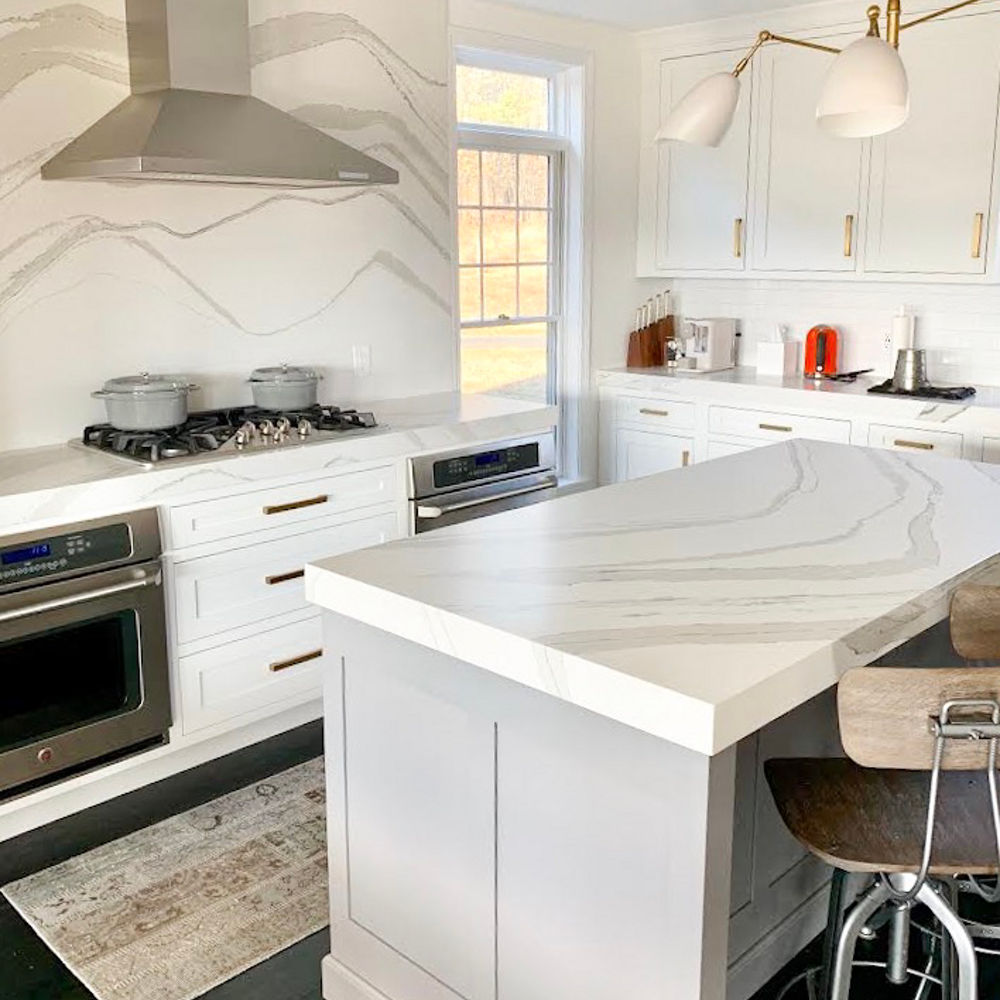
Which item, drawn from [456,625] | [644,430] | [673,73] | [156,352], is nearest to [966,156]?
[673,73]

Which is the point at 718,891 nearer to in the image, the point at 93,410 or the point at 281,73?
the point at 93,410

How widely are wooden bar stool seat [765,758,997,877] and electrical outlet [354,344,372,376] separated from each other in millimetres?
2697

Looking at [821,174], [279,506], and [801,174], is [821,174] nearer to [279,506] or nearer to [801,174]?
[801,174]

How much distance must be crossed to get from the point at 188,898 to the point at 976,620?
1.95 metres

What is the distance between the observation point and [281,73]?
378 cm

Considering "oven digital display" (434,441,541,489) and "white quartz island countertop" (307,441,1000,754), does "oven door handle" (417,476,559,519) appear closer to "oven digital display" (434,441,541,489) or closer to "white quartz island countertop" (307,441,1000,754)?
"oven digital display" (434,441,541,489)

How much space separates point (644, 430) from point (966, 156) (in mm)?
1776

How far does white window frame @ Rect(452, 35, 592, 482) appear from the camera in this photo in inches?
178

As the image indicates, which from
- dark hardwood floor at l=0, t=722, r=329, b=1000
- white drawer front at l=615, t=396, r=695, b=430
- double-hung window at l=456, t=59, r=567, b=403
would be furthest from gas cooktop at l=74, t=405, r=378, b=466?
white drawer front at l=615, t=396, r=695, b=430

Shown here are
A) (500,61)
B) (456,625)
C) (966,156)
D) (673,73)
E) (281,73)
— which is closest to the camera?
(456,625)

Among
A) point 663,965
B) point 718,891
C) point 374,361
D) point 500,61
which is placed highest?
point 500,61

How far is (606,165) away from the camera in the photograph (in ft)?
16.7

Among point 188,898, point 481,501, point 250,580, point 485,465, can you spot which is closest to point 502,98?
point 485,465

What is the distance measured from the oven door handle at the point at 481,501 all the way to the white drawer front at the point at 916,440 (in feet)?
4.34
